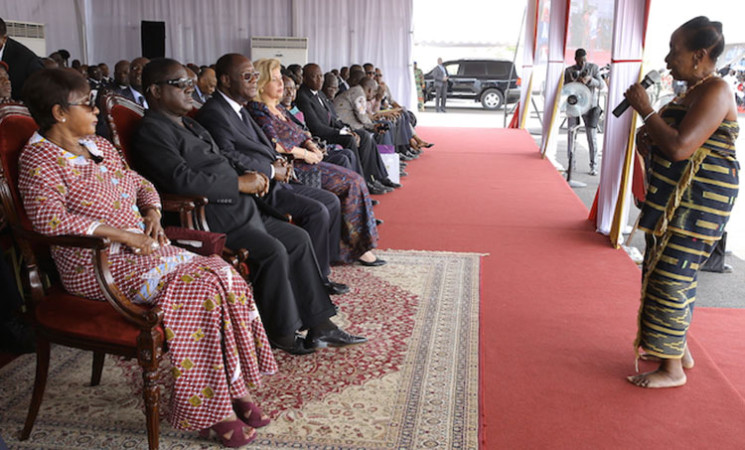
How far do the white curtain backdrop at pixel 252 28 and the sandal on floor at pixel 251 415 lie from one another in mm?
10567

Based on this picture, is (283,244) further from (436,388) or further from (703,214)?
(703,214)

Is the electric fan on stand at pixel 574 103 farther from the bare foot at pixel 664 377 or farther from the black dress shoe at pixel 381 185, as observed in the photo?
the bare foot at pixel 664 377

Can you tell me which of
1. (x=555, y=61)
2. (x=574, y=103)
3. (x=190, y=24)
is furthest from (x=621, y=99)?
(x=190, y=24)

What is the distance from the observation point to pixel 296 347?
2.49 m

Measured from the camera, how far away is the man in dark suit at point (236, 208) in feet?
7.58

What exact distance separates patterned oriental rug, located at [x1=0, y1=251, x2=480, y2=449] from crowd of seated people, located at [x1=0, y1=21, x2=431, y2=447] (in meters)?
0.13

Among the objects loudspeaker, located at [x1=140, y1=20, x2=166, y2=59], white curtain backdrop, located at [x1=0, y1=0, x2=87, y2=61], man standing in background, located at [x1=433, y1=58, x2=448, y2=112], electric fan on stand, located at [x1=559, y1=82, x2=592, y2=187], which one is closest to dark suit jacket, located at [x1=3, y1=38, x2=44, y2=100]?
electric fan on stand, located at [x1=559, y1=82, x2=592, y2=187]

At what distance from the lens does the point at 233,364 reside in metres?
1.80

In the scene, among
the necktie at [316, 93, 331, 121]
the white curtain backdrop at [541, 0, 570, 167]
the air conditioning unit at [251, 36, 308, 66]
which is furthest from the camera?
the air conditioning unit at [251, 36, 308, 66]

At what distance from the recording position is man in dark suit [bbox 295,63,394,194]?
4.78m

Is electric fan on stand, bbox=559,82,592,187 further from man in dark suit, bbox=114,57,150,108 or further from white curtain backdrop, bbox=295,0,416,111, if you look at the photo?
white curtain backdrop, bbox=295,0,416,111

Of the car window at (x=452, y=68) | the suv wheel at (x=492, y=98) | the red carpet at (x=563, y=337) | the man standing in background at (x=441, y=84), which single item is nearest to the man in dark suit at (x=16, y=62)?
the red carpet at (x=563, y=337)

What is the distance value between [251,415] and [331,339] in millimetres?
651

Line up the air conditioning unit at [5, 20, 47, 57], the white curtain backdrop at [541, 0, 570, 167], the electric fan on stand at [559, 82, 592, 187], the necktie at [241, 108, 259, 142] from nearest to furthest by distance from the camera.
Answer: the necktie at [241, 108, 259, 142] → the electric fan on stand at [559, 82, 592, 187] → the white curtain backdrop at [541, 0, 570, 167] → the air conditioning unit at [5, 20, 47, 57]
